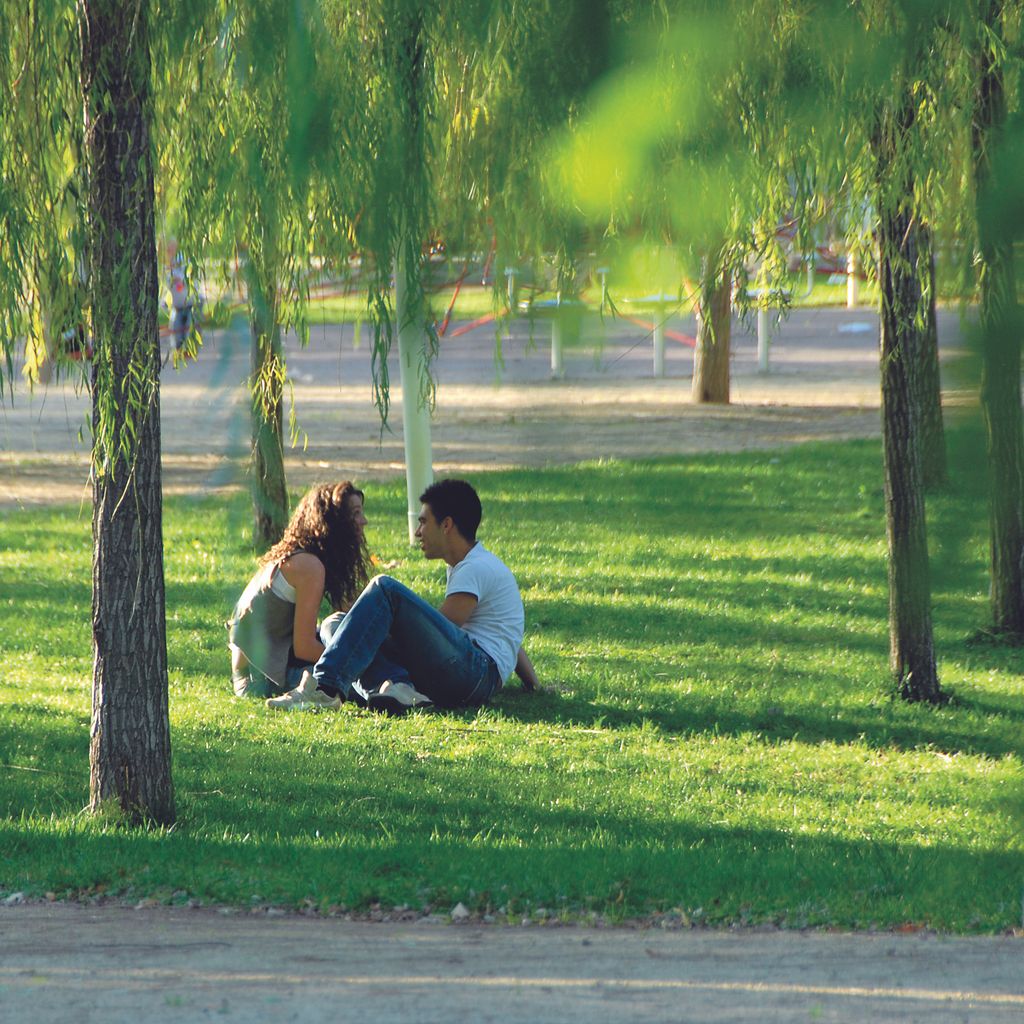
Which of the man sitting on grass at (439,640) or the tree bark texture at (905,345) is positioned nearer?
the tree bark texture at (905,345)

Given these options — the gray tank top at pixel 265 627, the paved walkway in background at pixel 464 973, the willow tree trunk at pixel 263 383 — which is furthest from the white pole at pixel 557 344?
the gray tank top at pixel 265 627

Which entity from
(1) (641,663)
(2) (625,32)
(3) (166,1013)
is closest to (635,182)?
(2) (625,32)

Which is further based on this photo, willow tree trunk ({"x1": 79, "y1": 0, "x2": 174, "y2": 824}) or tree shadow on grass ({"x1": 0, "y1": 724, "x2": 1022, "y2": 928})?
tree shadow on grass ({"x1": 0, "y1": 724, "x2": 1022, "y2": 928})

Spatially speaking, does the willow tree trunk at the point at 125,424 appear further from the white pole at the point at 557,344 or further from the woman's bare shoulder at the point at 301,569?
the white pole at the point at 557,344

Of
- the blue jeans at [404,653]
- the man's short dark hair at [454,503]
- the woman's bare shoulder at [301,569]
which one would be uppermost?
the man's short dark hair at [454,503]

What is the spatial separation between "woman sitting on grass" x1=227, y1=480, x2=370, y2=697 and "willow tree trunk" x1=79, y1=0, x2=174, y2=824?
1.80 meters

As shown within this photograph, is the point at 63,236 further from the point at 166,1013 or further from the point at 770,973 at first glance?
the point at 770,973

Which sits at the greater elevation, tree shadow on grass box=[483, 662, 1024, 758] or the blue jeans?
the blue jeans

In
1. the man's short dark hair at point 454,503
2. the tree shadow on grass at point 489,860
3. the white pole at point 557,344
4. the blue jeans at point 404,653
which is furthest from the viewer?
the man's short dark hair at point 454,503

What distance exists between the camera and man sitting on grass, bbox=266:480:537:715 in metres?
7.13

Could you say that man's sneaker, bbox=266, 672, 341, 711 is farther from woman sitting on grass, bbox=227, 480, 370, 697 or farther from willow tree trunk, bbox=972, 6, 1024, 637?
willow tree trunk, bbox=972, 6, 1024, 637

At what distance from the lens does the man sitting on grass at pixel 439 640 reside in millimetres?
7133

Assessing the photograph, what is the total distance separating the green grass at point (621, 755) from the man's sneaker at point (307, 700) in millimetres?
99

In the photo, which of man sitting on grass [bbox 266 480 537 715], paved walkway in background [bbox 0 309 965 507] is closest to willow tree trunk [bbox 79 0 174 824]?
paved walkway in background [bbox 0 309 965 507]
